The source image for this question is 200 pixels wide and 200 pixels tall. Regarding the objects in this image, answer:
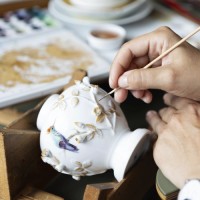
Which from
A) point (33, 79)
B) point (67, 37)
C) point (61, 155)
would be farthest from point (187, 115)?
point (67, 37)

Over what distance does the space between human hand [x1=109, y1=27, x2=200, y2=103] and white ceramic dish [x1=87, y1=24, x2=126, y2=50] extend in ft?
0.78

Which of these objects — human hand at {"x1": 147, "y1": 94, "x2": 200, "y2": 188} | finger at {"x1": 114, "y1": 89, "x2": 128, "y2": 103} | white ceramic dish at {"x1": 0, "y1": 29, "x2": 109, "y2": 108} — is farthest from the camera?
white ceramic dish at {"x1": 0, "y1": 29, "x2": 109, "y2": 108}

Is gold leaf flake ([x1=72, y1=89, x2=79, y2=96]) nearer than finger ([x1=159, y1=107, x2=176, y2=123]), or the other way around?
gold leaf flake ([x1=72, y1=89, x2=79, y2=96])

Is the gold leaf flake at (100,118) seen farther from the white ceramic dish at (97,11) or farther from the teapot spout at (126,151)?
the white ceramic dish at (97,11)

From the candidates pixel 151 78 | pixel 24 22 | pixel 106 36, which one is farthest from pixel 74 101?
pixel 24 22

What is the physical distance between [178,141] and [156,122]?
0.11 meters

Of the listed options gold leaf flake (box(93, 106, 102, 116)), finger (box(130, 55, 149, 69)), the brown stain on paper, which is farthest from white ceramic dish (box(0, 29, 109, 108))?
gold leaf flake (box(93, 106, 102, 116))

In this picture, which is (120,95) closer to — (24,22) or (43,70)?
(43,70)

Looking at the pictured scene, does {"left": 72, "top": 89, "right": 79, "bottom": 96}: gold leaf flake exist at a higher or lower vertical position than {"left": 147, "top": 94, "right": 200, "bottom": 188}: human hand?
higher

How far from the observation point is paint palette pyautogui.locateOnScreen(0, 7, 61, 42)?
1104 millimetres

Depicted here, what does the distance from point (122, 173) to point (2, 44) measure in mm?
548

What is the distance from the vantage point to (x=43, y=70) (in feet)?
3.13

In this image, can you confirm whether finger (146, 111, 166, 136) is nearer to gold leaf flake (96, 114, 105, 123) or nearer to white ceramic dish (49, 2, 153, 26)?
gold leaf flake (96, 114, 105, 123)

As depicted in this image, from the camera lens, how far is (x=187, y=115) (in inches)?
29.0
